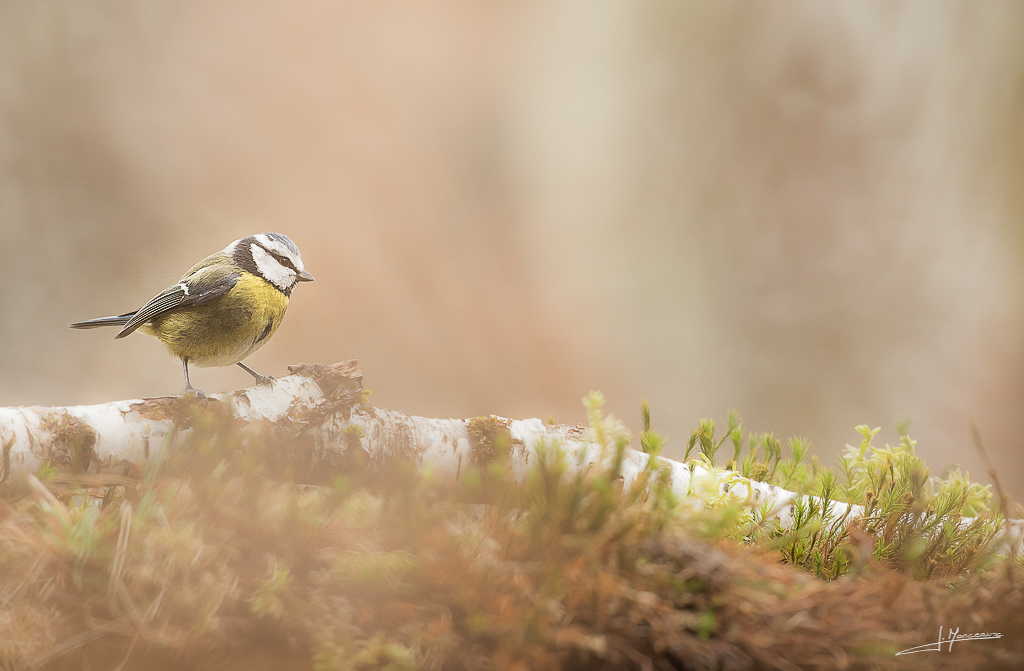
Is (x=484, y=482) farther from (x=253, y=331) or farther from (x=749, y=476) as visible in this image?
(x=749, y=476)

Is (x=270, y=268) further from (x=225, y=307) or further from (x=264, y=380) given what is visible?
(x=264, y=380)

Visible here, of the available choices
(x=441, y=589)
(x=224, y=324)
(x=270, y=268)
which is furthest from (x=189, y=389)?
(x=441, y=589)

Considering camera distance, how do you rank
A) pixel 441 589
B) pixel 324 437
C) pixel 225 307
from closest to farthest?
pixel 441 589
pixel 324 437
pixel 225 307

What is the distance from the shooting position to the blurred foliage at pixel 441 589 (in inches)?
23.1

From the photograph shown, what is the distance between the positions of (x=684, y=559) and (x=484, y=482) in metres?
0.35

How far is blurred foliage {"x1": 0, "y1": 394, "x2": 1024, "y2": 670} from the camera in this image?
0.59m

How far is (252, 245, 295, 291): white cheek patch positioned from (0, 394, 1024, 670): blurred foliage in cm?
56

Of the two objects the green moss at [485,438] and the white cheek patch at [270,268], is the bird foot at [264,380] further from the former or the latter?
the green moss at [485,438]

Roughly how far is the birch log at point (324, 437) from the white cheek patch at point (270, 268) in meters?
0.23

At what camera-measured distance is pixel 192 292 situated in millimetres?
1207
